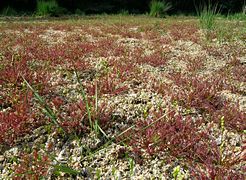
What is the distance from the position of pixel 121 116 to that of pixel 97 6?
21960mm

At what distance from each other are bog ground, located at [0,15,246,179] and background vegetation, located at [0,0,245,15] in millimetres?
15631

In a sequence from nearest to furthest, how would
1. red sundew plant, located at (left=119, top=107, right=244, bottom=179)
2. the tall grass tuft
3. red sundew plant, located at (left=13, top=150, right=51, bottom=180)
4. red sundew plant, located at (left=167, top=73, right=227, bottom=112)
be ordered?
red sundew plant, located at (left=13, top=150, right=51, bottom=180) < red sundew plant, located at (left=119, top=107, right=244, bottom=179) < red sundew plant, located at (left=167, top=73, right=227, bottom=112) < the tall grass tuft

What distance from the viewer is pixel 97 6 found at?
78.1ft

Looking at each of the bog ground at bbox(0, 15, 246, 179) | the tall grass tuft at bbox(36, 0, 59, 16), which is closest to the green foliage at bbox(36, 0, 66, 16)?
the tall grass tuft at bbox(36, 0, 59, 16)

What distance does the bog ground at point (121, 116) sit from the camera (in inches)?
112

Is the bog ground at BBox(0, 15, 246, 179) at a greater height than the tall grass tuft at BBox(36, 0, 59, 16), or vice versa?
the tall grass tuft at BBox(36, 0, 59, 16)

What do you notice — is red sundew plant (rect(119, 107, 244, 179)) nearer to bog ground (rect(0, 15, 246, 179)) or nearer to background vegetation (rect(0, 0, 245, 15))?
bog ground (rect(0, 15, 246, 179))

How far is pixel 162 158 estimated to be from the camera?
9.82ft

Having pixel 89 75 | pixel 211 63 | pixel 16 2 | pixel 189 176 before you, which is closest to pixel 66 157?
pixel 189 176

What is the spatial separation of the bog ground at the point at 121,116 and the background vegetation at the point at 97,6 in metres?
15.6

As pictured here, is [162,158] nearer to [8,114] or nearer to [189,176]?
[189,176]

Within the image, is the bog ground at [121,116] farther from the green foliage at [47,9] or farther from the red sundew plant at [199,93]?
the green foliage at [47,9]

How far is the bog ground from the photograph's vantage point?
9.32 feet

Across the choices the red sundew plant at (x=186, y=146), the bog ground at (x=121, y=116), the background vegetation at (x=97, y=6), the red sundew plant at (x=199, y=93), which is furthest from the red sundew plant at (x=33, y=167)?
the background vegetation at (x=97, y=6)
